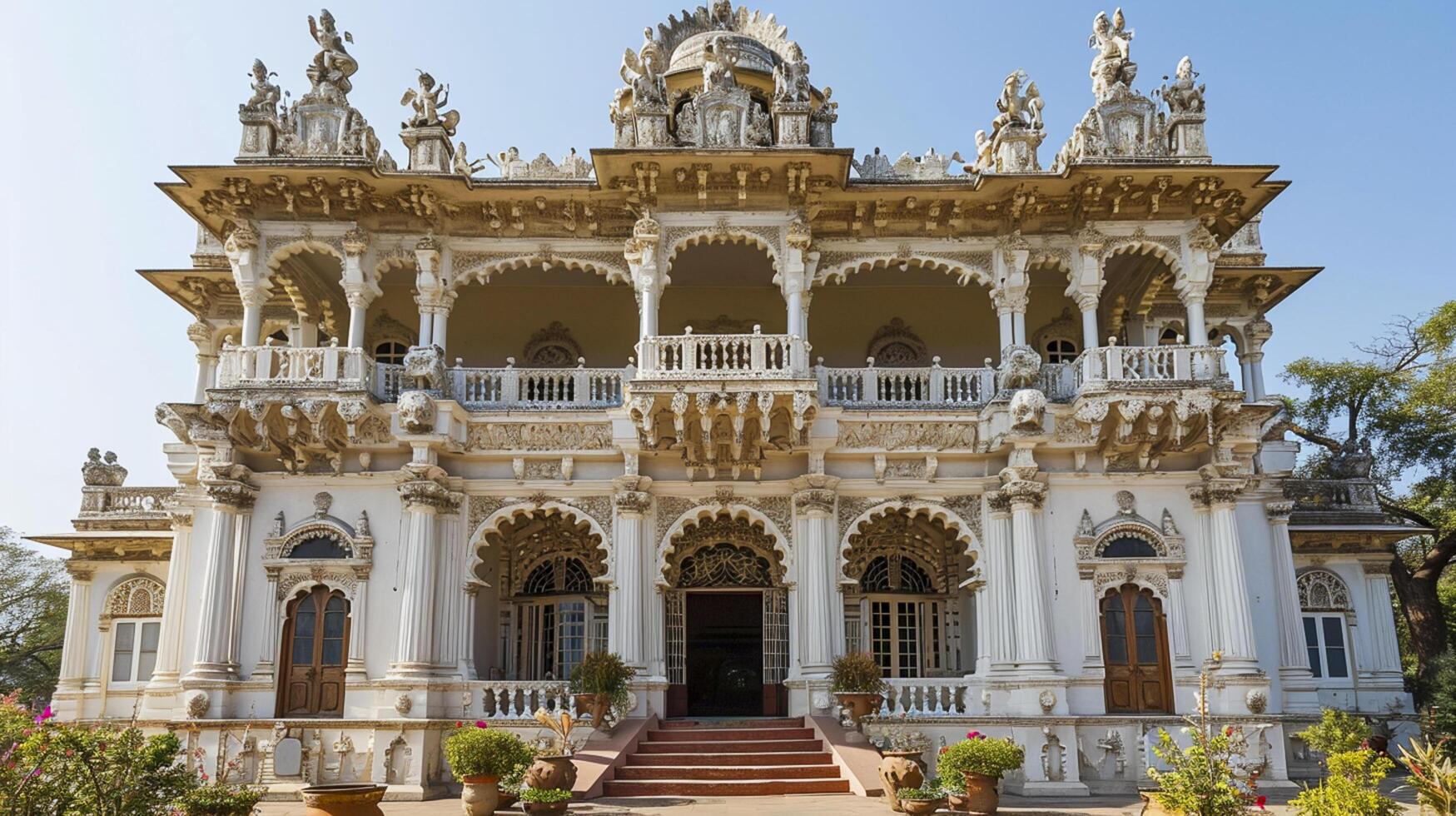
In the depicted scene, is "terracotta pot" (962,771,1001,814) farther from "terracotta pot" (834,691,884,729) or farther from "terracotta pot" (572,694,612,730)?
"terracotta pot" (572,694,612,730)

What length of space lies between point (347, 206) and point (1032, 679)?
1359 cm

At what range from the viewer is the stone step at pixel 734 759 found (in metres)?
16.3

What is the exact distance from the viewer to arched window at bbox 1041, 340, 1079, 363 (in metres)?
21.7

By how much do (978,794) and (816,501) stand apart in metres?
5.87

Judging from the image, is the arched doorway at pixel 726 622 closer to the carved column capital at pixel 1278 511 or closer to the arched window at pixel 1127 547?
the arched window at pixel 1127 547

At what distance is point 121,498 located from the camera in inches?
955

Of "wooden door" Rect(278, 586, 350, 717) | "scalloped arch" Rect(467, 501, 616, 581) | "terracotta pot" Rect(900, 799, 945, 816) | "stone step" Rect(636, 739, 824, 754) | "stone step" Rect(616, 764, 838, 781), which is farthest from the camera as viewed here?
"scalloped arch" Rect(467, 501, 616, 581)

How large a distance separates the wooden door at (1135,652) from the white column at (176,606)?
15246 mm

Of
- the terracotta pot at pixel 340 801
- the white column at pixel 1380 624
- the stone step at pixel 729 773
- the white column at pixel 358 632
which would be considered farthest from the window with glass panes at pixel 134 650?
the white column at pixel 1380 624

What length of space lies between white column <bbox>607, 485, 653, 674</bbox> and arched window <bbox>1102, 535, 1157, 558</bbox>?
25.1 ft

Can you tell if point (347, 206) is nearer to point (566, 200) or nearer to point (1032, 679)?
point (566, 200)

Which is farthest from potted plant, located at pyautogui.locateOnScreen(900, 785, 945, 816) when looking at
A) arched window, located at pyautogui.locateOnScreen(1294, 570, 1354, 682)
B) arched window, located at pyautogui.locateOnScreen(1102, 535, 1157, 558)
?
arched window, located at pyautogui.locateOnScreen(1294, 570, 1354, 682)

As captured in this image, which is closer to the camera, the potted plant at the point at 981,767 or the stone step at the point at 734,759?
the potted plant at the point at 981,767

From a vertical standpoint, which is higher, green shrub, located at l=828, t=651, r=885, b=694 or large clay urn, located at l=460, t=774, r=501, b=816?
green shrub, located at l=828, t=651, r=885, b=694
